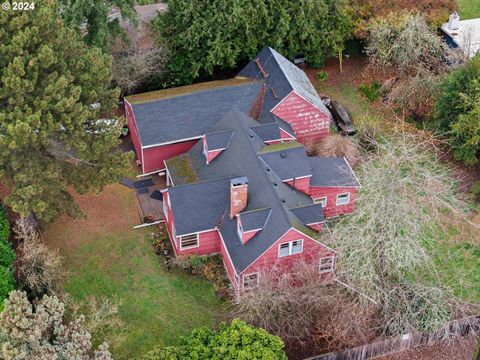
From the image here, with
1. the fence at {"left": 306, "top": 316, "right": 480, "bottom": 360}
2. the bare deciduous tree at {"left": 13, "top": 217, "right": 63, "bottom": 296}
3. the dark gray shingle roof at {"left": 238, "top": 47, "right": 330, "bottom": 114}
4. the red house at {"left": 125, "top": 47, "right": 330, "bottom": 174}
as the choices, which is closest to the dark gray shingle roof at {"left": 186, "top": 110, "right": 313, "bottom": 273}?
the red house at {"left": 125, "top": 47, "right": 330, "bottom": 174}

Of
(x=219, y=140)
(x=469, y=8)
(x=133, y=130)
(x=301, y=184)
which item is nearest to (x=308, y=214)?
(x=301, y=184)

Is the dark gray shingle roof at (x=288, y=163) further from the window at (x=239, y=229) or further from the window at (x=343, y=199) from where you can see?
the window at (x=239, y=229)

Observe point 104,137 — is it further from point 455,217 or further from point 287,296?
point 455,217

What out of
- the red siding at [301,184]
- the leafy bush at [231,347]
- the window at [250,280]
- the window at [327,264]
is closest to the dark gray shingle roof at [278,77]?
the red siding at [301,184]

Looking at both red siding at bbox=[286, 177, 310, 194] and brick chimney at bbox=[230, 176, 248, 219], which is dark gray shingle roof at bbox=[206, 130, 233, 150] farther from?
red siding at bbox=[286, 177, 310, 194]

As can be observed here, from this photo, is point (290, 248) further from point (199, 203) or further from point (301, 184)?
point (199, 203)

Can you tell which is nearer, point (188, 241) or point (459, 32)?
point (188, 241)

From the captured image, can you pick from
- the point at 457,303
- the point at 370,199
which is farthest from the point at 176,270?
the point at 457,303

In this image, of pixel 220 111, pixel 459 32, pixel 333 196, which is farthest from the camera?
pixel 459 32
